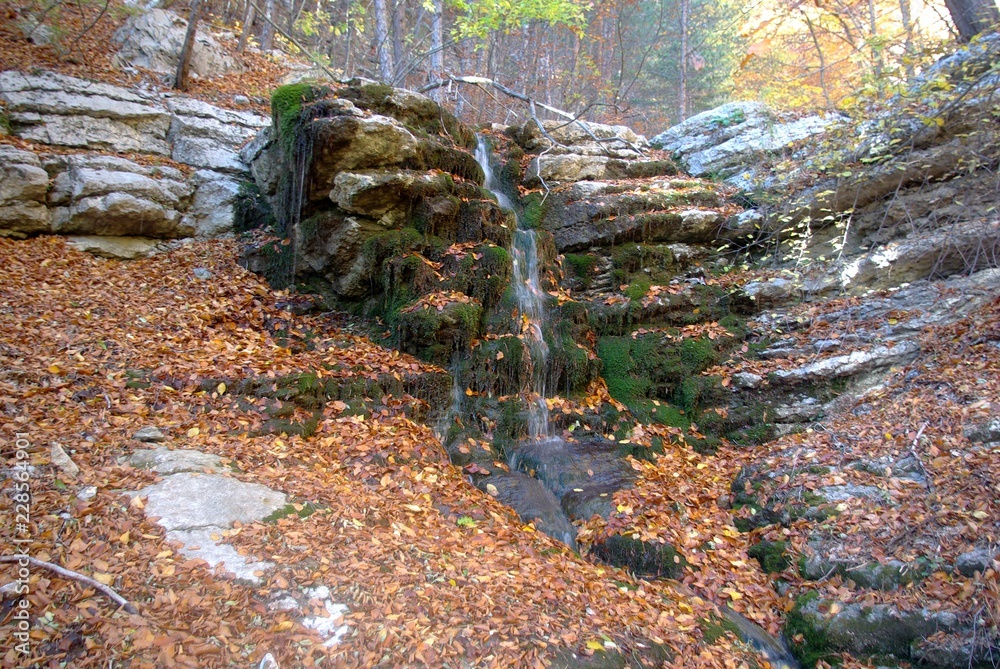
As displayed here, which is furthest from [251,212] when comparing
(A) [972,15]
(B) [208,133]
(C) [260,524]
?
(A) [972,15]

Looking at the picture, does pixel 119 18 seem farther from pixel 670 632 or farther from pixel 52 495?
pixel 670 632

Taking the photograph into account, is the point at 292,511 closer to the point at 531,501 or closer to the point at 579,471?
the point at 531,501

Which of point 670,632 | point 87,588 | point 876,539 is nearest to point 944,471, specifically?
point 876,539

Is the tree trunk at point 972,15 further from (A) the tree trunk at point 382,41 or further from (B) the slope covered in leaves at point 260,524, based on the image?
(A) the tree trunk at point 382,41

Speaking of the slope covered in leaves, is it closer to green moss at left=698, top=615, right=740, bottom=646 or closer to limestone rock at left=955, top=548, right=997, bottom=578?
green moss at left=698, top=615, right=740, bottom=646

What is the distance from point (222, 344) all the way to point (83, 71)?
8092mm

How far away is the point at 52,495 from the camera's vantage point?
368 centimetres

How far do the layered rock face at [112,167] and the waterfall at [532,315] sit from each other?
5.34 metres

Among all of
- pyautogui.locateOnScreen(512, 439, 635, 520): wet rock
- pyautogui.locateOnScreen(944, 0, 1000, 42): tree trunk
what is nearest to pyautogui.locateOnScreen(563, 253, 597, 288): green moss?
pyautogui.locateOnScreen(512, 439, 635, 520): wet rock

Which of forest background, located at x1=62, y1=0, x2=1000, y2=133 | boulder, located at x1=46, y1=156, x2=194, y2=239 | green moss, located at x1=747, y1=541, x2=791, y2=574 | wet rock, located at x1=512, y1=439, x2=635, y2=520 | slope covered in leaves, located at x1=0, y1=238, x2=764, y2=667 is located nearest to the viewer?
slope covered in leaves, located at x1=0, y1=238, x2=764, y2=667

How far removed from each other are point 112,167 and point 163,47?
221 inches

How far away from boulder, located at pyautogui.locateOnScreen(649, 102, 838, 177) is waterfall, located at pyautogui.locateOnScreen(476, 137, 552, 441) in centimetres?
501

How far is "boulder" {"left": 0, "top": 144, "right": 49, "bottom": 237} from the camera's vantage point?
796 centimetres

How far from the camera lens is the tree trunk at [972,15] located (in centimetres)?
704
